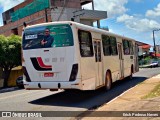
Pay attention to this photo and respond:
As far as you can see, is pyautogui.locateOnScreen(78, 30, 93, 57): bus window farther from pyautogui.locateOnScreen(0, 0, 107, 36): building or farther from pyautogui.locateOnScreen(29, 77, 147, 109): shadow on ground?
pyautogui.locateOnScreen(0, 0, 107, 36): building

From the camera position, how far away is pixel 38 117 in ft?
33.9

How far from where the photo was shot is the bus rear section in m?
12.6

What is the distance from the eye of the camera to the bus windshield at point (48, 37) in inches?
500

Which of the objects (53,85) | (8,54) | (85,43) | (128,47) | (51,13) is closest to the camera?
(53,85)

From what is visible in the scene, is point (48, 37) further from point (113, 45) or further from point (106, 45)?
point (113, 45)

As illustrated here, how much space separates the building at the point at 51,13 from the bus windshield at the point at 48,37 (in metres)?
44.6

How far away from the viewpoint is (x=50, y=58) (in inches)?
512

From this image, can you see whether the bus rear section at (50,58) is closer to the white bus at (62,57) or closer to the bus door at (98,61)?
the white bus at (62,57)

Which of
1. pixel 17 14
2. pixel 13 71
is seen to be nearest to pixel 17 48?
pixel 13 71

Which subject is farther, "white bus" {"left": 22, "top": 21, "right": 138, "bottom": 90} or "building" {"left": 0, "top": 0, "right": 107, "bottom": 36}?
"building" {"left": 0, "top": 0, "right": 107, "bottom": 36}

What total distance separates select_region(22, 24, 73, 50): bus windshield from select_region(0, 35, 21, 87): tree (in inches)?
593

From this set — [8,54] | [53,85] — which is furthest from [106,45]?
[8,54]

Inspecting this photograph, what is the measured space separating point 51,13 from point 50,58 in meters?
48.6

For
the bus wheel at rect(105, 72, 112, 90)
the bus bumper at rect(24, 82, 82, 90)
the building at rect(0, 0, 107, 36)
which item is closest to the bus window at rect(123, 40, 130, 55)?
the bus wheel at rect(105, 72, 112, 90)
